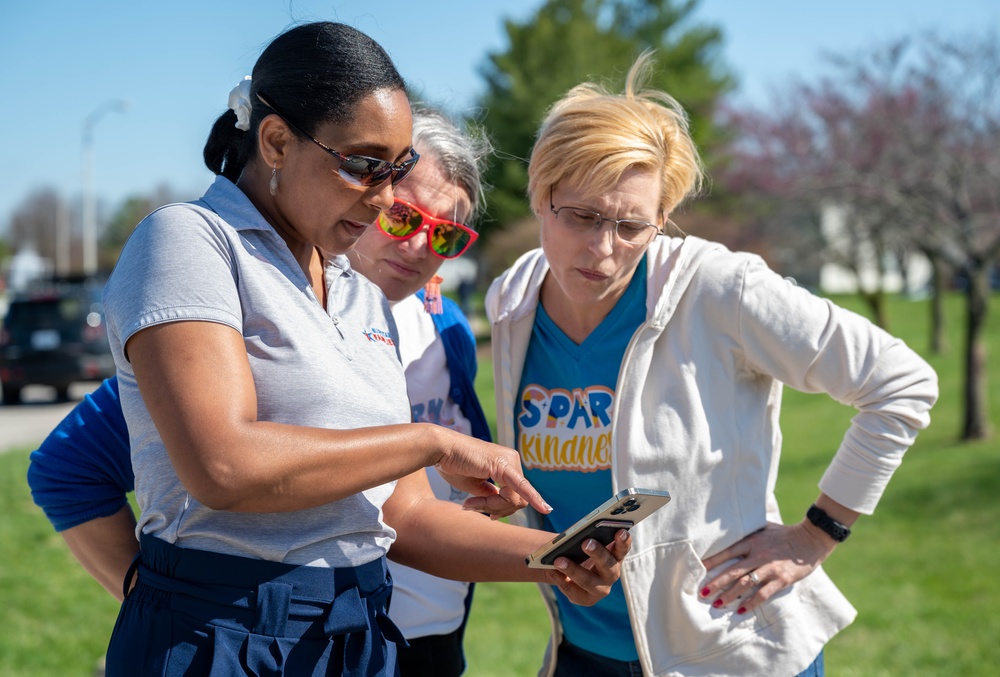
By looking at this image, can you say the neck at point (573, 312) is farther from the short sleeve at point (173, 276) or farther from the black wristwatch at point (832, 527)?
the short sleeve at point (173, 276)

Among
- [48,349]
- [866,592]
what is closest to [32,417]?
[48,349]

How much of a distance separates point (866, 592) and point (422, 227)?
524 cm

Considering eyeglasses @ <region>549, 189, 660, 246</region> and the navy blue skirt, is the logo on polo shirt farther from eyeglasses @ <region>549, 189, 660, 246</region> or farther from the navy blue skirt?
eyeglasses @ <region>549, 189, 660, 246</region>

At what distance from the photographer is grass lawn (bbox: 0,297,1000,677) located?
532 cm

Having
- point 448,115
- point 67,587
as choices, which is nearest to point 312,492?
point 448,115

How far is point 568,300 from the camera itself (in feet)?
9.12

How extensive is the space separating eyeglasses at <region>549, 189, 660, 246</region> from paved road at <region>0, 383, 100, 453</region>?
10220 mm

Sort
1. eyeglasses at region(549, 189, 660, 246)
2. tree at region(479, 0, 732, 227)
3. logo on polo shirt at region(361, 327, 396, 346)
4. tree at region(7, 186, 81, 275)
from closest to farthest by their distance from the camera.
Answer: logo on polo shirt at region(361, 327, 396, 346) → eyeglasses at region(549, 189, 660, 246) → tree at region(479, 0, 732, 227) → tree at region(7, 186, 81, 275)

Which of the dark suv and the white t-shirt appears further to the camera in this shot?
the dark suv

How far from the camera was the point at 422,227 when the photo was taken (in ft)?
9.23

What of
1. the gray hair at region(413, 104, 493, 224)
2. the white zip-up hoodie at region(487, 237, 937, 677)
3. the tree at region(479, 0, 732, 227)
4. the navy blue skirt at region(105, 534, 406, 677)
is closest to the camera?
the navy blue skirt at region(105, 534, 406, 677)

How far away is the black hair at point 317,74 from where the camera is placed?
178 cm

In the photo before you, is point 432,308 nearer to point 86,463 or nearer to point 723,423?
point 723,423

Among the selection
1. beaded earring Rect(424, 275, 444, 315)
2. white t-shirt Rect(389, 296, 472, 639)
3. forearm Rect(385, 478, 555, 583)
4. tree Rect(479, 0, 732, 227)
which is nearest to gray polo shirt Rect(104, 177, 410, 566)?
forearm Rect(385, 478, 555, 583)
